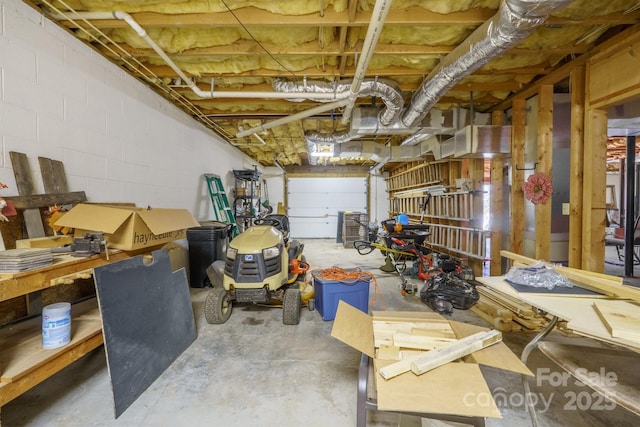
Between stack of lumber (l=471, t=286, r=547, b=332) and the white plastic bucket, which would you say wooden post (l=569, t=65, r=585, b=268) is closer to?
stack of lumber (l=471, t=286, r=547, b=332)

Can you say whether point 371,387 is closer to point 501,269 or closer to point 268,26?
point 268,26

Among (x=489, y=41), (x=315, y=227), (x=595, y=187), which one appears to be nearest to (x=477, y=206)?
(x=595, y=187)

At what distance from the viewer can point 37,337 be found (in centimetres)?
163

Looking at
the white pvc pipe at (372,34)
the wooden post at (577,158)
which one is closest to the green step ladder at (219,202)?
the white pvc pipe at (372,34)

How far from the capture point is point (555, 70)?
2.99 m

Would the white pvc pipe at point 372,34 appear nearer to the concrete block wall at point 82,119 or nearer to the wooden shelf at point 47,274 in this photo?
the wooden shelf at point 47,274

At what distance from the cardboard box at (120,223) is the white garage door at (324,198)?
7.34m

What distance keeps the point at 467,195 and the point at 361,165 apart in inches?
217

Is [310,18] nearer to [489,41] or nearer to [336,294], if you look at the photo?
[489,41]

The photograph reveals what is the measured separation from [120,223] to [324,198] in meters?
7.96

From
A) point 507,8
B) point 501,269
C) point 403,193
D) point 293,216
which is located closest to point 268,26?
point 507,8

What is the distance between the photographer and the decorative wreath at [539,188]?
3061 mm

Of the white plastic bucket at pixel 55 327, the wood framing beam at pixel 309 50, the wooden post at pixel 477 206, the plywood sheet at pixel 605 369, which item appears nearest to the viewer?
the plywood sheet at pixel 605 369

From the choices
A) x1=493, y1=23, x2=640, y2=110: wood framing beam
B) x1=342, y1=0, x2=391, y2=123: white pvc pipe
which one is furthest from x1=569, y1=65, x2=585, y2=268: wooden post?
x1=342, y1=0, x2=391, y2=123: white pvc pipe
